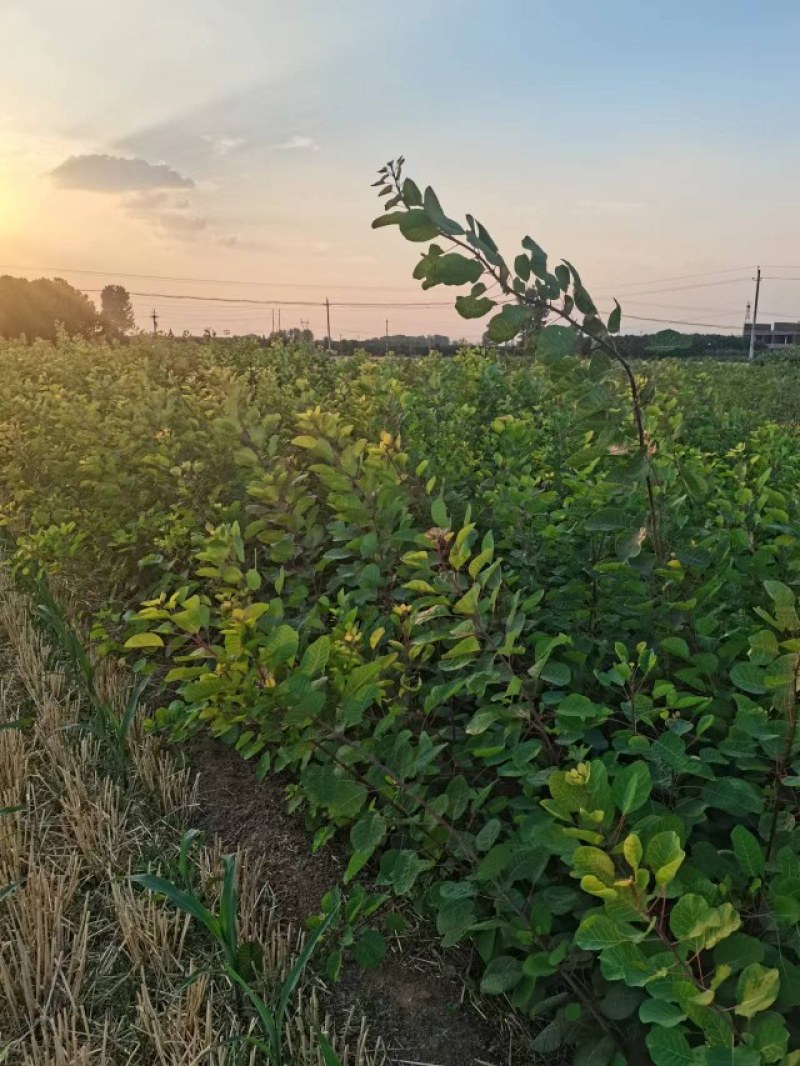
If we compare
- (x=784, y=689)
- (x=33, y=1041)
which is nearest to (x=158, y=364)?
(x=33, y=1041)

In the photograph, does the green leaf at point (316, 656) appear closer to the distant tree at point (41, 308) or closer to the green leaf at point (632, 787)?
the green leaf at point (632, 787)

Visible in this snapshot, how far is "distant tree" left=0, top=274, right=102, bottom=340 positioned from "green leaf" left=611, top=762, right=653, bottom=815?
162 feet

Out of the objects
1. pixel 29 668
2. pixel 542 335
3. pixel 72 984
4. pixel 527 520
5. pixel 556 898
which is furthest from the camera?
pixel 29 668

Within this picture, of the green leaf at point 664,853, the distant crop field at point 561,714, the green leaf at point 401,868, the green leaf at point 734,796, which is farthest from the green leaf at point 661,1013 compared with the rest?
the green leaf at point 401,868

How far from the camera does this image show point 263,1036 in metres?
1.77

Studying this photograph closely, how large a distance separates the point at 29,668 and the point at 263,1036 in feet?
7.71

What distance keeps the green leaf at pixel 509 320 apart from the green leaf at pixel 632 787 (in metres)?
0.72

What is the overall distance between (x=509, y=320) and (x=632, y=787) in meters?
0.75

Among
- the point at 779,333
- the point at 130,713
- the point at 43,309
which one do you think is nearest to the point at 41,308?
the point at 43,309

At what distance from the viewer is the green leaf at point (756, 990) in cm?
96

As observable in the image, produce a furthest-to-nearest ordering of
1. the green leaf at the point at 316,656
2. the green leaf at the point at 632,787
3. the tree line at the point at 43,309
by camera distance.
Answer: the tree line at the point at 43,309 → the green leaf at the point at 316,656 → the green leaf at the point at 632,787

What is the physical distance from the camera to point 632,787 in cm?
117

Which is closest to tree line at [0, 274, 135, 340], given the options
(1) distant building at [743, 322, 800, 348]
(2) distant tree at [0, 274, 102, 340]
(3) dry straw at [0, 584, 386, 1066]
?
(2) distant tree at [0, 274, 102, 340]

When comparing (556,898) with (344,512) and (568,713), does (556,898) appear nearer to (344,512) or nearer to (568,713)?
(568,713)
